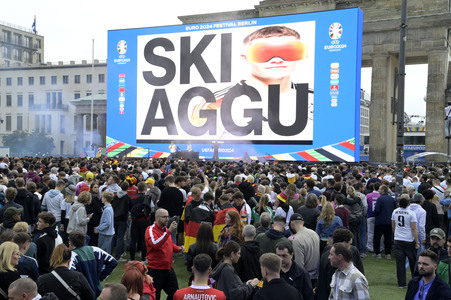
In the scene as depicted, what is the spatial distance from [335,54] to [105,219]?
22443 mm

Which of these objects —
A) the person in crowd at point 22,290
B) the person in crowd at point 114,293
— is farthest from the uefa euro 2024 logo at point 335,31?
the person in crowd at point 22,290

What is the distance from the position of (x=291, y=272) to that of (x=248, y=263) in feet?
1.99

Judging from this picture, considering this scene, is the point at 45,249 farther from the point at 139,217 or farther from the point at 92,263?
the point at 139,217

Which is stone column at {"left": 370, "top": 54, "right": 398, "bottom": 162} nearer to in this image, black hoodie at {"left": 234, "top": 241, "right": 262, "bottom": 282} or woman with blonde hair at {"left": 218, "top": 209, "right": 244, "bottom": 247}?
woman with blonde hair at {"left": 218, "top": 209, "right": 244, "bottom": 247}

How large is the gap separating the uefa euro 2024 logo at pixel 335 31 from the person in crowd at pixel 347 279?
25291 millimetres

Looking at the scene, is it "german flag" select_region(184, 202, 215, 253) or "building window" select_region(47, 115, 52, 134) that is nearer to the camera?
"german flag" select_region(184, 202, 215, 253)

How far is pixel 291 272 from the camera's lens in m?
5.07

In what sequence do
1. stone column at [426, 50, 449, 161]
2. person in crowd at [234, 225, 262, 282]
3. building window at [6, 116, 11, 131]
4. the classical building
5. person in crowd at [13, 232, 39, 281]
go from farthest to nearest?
1. building window at [6, 116, 11, 131]
2. the classical building
3. stone column at [426, 50, 449, 161]
4. person in crowd at [234, 225, 262, 282]
5. person in crowd at [13, 232, 39, 281]

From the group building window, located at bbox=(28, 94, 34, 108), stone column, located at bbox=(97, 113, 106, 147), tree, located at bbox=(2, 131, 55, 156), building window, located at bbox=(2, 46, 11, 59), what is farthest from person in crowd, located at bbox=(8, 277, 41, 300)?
building window, located at bbox=(2, 46, 11, 59)

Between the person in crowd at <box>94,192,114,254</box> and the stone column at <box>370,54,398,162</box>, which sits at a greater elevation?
the stone column at <box>370,54,398,162</box>

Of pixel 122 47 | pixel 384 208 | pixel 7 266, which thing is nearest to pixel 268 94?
pixel 122 47

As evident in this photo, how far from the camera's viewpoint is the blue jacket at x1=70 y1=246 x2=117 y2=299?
17.1ft

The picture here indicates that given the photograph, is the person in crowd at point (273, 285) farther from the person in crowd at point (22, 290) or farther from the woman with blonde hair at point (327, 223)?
the woman with blonde hair at point (327, 223)

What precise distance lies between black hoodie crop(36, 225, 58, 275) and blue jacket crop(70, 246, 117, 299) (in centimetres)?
87
